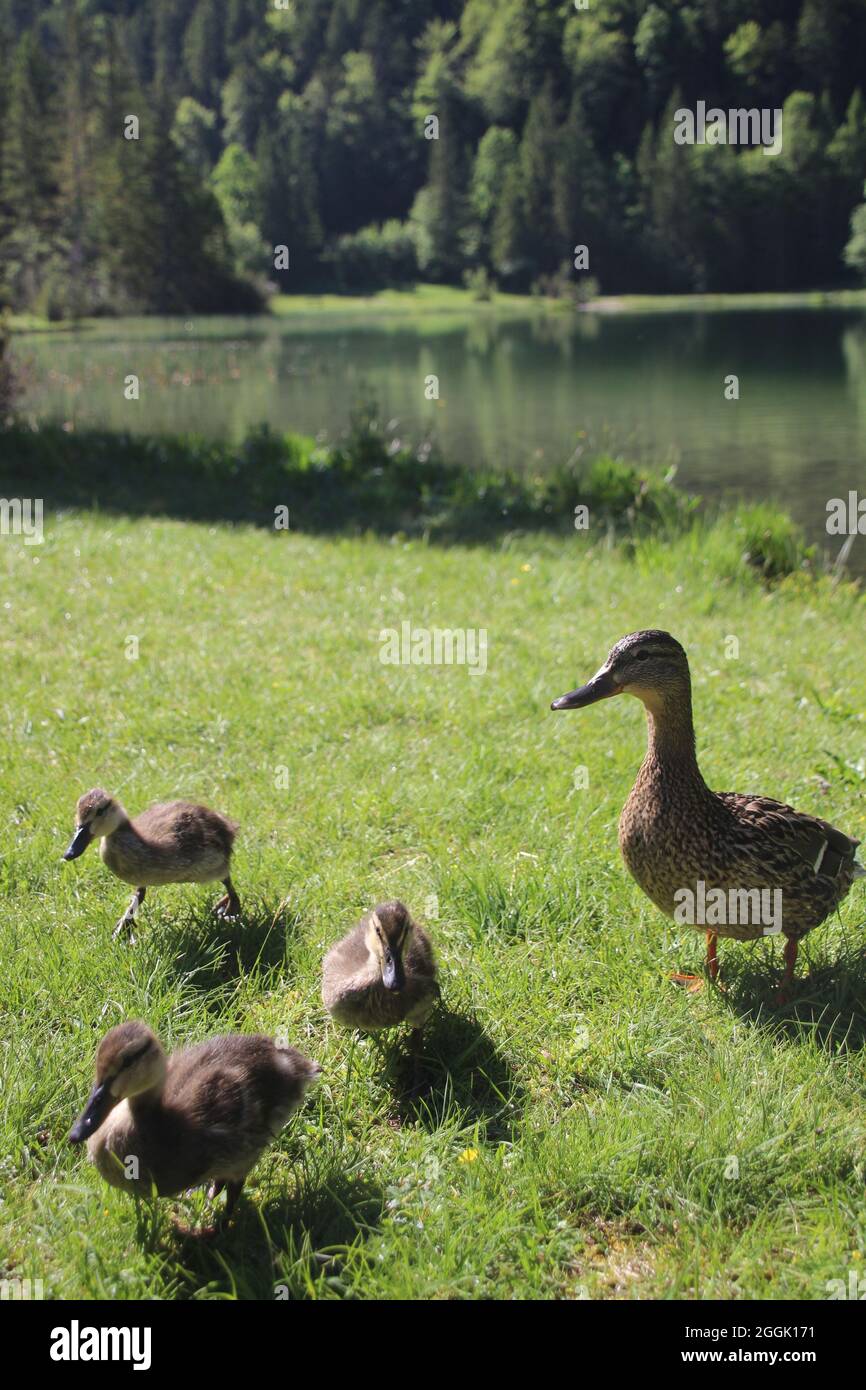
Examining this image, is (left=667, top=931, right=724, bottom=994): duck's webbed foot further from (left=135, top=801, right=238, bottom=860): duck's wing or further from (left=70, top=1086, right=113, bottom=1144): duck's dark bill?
(left=70, top=1086, right=113, bottom=1144): duck's dark bill

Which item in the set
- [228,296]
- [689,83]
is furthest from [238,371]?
[689,83]

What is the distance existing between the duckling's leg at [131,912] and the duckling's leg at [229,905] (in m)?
0.32

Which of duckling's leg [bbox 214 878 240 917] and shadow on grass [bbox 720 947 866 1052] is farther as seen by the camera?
duckling's leg [bbox 214 878 240 917]

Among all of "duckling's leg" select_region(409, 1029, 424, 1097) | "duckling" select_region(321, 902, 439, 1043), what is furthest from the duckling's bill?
"duckling's leg" select_region(409, 1029, 424, 1097)

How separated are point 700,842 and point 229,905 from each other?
195cm

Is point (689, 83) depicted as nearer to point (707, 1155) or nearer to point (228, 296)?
point (228, 296)

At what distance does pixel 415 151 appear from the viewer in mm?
133625

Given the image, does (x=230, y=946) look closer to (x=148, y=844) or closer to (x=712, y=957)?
(x=148, y=844)

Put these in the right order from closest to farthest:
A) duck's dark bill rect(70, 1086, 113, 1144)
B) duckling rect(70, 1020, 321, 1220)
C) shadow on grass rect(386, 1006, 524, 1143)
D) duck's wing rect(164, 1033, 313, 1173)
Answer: duck's dark bill rect(70, 1086, 113, 1144)
duckling rect(70, 1020, 321, 1220)
duck's wing rect(164, 1033, 313, 1173)
shadow on grass rect(386, 1006, 524, 1143)

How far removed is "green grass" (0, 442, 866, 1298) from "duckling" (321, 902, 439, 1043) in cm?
22

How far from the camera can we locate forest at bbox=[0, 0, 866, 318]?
180ft

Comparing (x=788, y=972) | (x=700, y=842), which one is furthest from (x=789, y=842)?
(x=788, y=972)

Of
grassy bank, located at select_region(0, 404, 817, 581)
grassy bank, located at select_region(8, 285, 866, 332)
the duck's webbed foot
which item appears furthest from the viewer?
grassy bank, located at select_region(8, 285, 866, 332)

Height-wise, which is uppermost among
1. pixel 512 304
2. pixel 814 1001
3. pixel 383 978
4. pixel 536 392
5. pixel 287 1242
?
pixel 512 304
